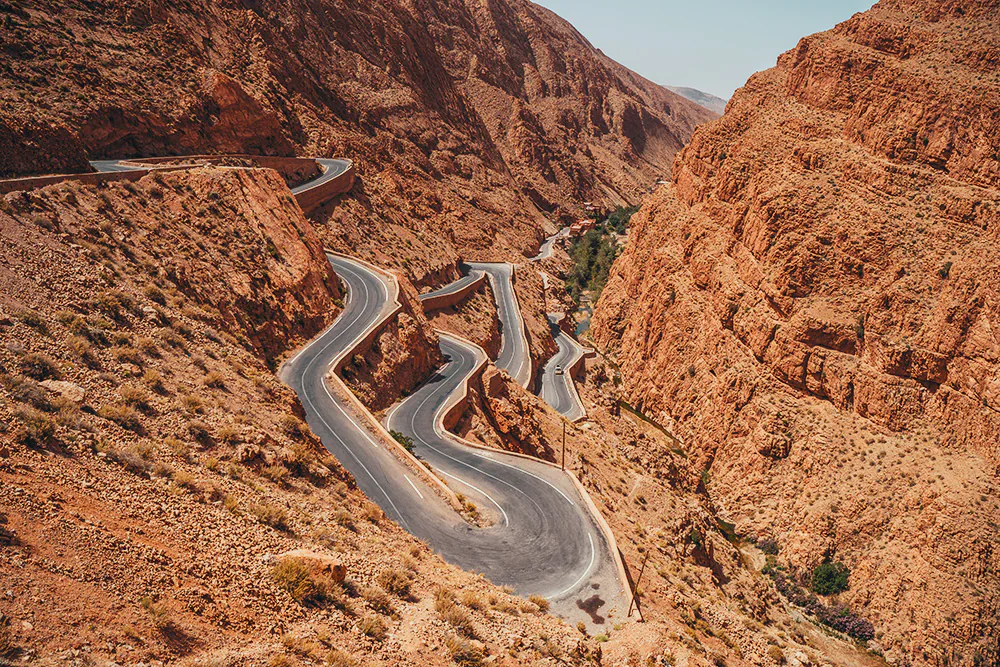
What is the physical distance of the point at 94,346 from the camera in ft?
44.6

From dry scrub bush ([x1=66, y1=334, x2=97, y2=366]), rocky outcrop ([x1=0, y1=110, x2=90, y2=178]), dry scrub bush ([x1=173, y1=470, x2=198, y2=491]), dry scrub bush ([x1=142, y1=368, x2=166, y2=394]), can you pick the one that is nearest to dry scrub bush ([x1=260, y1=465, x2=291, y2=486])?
dry scrub bush ([x1=173, y1=470, x2=198, y2=491])

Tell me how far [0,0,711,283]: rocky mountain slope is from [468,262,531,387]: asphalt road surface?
460 cm

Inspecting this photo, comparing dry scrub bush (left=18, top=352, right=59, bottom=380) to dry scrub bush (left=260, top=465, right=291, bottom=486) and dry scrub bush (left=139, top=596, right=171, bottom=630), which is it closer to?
dry scrub bush (left=260, top=465, right=291, bottom=486)

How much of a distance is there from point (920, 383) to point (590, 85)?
5590 inches

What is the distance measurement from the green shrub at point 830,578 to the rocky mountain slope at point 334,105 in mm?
35084

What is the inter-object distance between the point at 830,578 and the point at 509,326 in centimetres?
3179

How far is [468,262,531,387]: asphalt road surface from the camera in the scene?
150ft

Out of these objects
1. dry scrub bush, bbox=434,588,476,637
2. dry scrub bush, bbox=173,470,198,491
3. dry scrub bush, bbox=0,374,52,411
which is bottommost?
dry scrub bush, bbox=434,588,476,637

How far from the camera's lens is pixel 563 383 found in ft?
155

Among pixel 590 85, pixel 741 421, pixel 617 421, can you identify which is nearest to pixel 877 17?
pixel 741 421

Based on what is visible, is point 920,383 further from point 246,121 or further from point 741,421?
point 246,121

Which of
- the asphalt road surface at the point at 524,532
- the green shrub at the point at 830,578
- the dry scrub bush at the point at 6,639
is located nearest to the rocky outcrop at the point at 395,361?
the asphalt road surface at the point at 524,532

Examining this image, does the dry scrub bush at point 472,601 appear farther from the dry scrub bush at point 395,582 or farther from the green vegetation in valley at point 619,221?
the green vegetation in valley at point 619,221

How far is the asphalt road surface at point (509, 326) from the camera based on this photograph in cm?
4566
